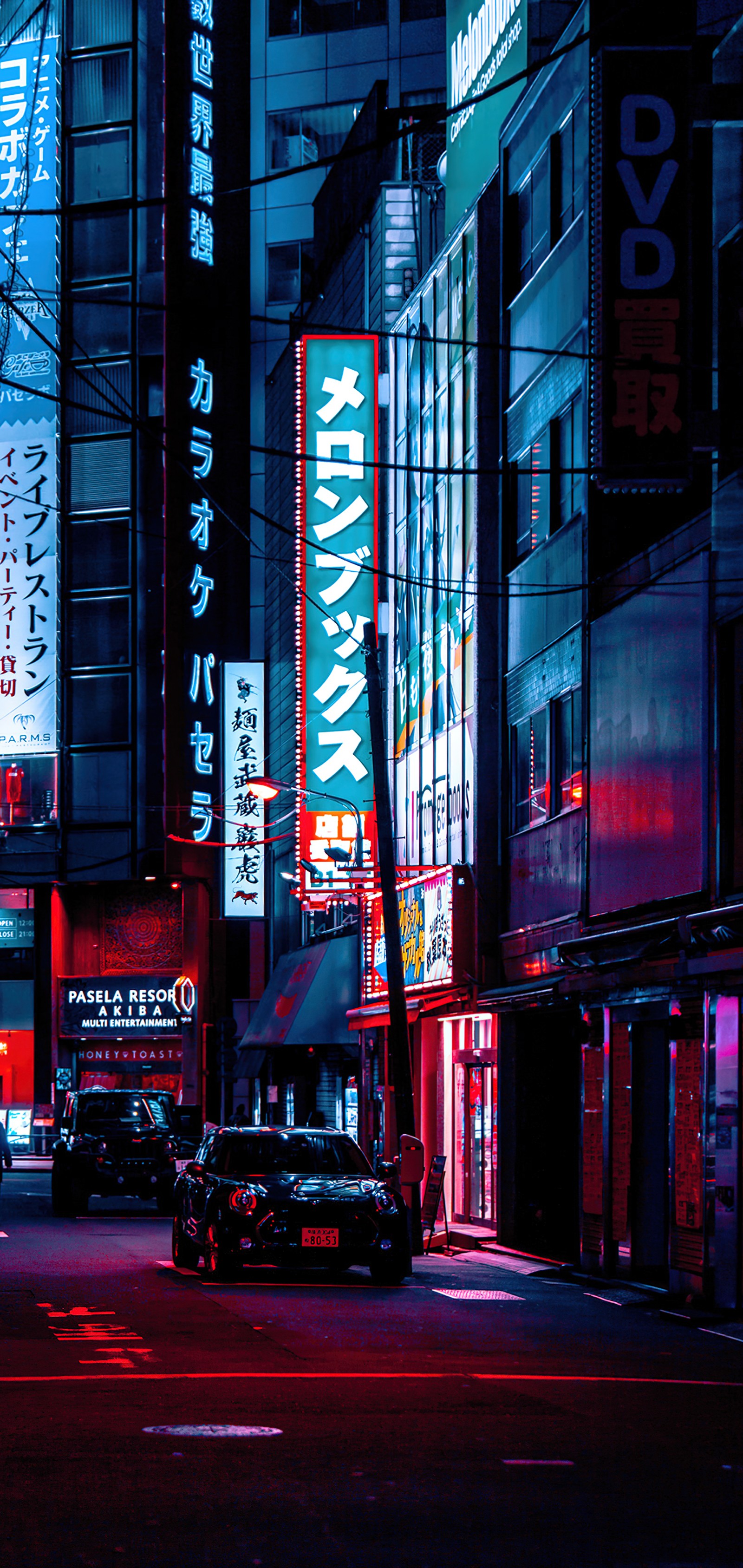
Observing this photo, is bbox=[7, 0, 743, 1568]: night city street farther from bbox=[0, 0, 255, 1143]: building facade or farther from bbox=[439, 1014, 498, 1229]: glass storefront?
bbox=[0, 0, 255, 1143]: building facade

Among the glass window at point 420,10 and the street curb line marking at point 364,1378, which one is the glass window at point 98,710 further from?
the street curb line marking at point 364,1378

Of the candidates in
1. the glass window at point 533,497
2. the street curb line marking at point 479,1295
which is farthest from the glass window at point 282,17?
the street curb line marking at point 479,1295

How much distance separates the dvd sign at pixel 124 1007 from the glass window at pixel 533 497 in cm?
3343

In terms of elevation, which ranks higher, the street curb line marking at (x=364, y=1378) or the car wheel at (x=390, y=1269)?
the street curb line marking at (x=364, y=1378)

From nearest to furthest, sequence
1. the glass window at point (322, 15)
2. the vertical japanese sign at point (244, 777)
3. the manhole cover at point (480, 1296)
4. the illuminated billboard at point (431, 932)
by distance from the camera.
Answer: the manhole cover at point (480, 1296), the illuminated billboard at point (431, 932), the vertical japanese sign at point (244, 777), the glass window at point (322, 15)

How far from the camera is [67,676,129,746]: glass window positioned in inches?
2232

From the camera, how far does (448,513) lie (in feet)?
96.5

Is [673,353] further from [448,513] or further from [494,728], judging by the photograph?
[448,513]

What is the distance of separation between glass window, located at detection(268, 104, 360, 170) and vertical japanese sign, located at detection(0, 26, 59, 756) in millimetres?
6260

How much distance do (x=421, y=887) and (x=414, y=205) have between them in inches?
543

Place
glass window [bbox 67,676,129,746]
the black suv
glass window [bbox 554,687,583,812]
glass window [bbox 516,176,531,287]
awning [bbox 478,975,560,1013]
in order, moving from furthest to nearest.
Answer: glass window [bbox 67,676,129,746], the black suv, glass window [bbox 516,176,531,287], glass window [bbox 554,687,583,812], awning [bbox 478,975,560,1013]

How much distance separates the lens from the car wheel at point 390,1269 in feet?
61.3

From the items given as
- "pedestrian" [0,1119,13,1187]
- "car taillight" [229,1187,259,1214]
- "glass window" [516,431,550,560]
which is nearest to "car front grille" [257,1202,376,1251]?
"car taillight" [229,1187,259,1214]

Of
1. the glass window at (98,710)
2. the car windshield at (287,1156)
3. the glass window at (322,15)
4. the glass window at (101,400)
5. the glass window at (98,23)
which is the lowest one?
the car windshield at (287,1156)
